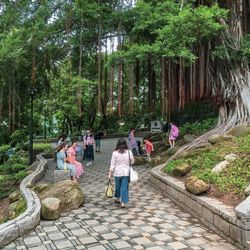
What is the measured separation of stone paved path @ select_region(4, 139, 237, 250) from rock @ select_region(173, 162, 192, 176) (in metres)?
0.87

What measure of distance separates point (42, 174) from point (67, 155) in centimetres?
222

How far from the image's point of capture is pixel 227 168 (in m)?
7.29

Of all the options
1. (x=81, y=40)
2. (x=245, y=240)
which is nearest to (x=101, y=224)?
(x=245, y=240)

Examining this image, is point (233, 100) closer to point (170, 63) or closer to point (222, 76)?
point (222, 76)

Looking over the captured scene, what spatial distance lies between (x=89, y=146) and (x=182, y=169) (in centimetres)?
660

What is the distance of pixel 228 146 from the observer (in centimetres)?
902

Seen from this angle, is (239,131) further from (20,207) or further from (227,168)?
(20,207)

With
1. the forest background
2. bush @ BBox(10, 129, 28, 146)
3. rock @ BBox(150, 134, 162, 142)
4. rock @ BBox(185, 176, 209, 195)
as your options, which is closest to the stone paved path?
rock @ BBox(185, 176, 209, 195)

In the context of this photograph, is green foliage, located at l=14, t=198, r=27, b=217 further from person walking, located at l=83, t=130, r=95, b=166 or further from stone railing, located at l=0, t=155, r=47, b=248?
person walking, located at l=83, t=130, r=95, b=166

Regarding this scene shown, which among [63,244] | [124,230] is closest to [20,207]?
[63,244]

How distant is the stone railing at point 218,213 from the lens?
4867 mm

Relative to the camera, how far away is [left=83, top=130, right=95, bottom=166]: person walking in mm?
14094

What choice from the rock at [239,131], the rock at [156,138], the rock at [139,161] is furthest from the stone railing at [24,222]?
the rock at [156,138]

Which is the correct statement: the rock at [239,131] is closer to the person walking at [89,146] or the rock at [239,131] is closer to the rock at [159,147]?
the rock at [159,147]
